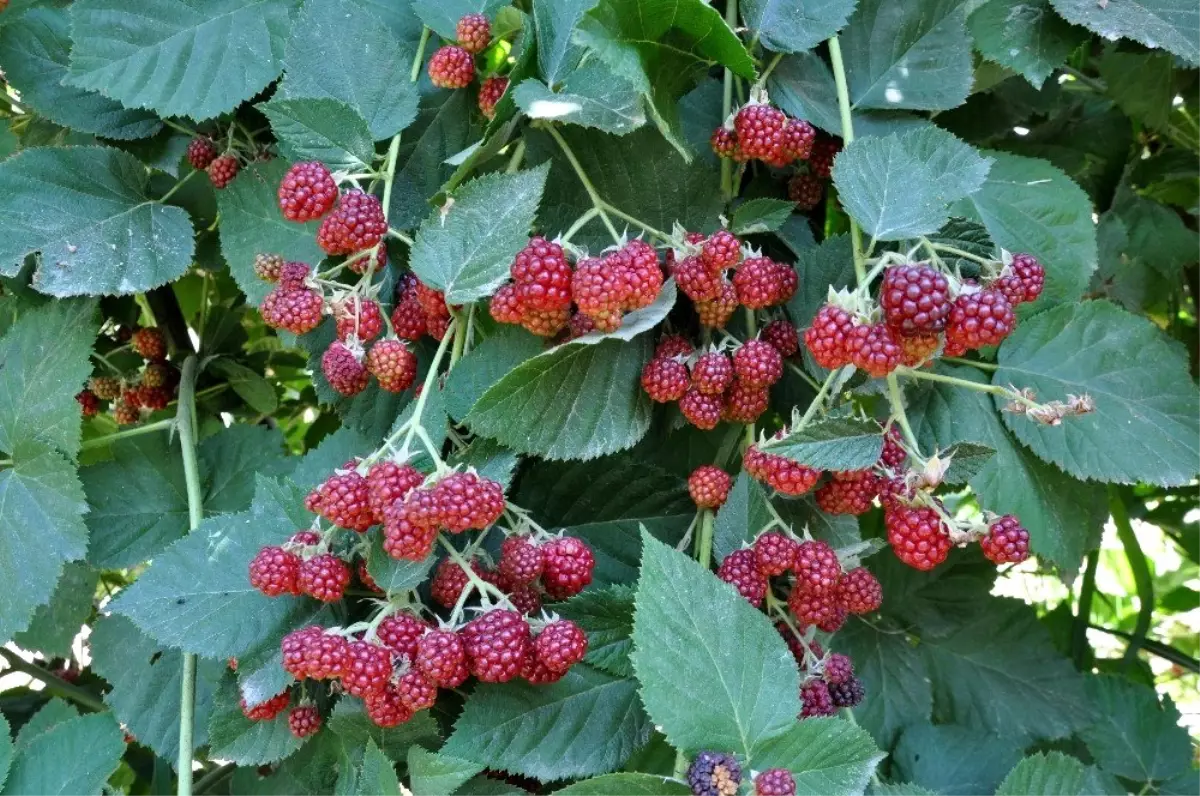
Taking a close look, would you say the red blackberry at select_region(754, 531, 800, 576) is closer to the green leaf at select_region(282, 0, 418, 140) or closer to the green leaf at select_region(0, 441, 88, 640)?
the green leaf at select_region(282, 0, 418, 140)

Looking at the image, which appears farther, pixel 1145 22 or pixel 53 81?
pixel 53 81

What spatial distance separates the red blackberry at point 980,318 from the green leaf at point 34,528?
933 millimetres

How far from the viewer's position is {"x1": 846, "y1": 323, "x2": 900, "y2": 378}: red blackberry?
745 millimetres

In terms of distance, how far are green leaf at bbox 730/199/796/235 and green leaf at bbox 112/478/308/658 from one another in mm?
494

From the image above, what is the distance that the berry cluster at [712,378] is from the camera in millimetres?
909

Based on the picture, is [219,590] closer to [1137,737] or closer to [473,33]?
[473,33]

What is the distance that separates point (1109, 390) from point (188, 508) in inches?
43.8

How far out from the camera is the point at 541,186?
897 mm

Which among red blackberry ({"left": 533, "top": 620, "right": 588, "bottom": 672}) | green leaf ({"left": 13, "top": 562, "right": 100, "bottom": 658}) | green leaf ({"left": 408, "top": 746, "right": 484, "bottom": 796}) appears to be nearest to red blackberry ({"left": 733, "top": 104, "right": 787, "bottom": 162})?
red blackberry ({"left": 533, "top": 620, "right": 588, "bottom": 672})

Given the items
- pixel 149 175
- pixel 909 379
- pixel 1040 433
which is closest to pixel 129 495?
pixel 149 175

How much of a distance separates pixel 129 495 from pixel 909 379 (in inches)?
38.4

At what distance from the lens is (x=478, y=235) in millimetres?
892

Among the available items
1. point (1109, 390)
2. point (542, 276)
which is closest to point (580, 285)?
point (542, 276)

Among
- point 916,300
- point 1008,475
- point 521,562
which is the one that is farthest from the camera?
point 1008,475
